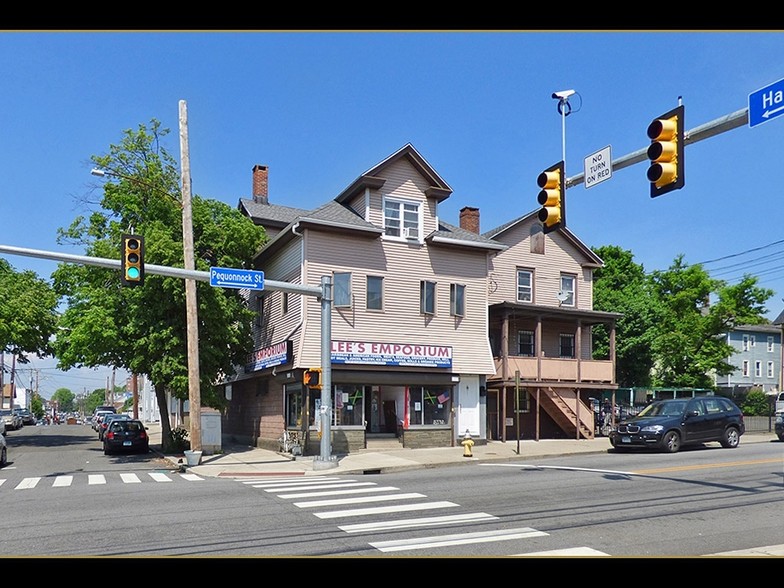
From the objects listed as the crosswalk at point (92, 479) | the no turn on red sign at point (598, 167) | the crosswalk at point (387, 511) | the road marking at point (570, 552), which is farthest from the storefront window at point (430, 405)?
the road marking at point (570, 552)

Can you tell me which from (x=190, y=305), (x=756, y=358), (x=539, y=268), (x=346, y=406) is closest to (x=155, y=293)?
(x=190, y=305)

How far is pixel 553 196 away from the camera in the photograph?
13391 millimetres

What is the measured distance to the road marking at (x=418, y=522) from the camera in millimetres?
11234

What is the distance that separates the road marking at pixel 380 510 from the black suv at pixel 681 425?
11809 mm

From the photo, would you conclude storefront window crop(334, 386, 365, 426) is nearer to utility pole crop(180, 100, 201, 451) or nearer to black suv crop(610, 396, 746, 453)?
utility pole crop(180, 100, 201, 451)

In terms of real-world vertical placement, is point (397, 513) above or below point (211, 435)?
above

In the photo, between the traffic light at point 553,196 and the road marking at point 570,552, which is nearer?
the road marking at point 570,552

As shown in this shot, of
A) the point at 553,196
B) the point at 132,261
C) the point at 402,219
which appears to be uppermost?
the point at 402,219

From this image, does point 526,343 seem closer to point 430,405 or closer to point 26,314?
point 430,405

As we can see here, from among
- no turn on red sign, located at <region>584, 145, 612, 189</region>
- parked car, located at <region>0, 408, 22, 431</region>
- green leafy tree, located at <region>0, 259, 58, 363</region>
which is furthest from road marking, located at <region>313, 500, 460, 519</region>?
parked car, located at <region>0, 408, 22, 431</region>

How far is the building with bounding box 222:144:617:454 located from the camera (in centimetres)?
2683

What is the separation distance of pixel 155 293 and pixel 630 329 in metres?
29.1

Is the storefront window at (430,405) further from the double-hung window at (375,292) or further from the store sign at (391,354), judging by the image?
the double-hung window at (375,292)
